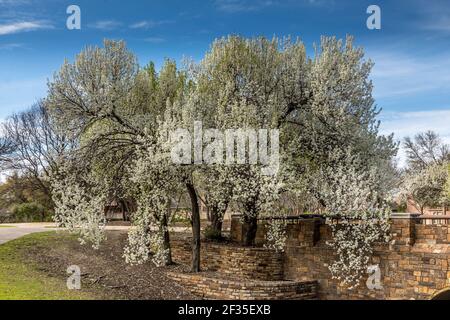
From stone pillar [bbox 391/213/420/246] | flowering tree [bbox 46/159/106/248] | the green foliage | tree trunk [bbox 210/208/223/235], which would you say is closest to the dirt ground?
flowering tree [bbox 46/159/106/248]

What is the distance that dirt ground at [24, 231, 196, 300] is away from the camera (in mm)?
18172

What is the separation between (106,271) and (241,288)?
5846 millimetres

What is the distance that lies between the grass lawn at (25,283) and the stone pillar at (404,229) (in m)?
11.0

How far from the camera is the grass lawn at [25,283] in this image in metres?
15.3

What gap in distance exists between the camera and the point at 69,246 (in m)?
22.7

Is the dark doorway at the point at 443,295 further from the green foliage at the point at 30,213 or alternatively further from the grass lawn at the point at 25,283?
the green foliage at the point at 30,213

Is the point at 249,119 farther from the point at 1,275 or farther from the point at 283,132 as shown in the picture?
the point at 1,275

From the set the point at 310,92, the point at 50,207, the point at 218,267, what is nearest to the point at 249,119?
the point at 310,92

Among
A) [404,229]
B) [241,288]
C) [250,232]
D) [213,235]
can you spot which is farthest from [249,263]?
[404,229]

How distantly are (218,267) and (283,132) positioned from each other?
6.87m

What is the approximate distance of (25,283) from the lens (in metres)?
16.6

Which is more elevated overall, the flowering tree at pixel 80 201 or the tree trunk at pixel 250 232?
the flowering tree at pixel 80 201

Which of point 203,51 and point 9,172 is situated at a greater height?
point 203,51

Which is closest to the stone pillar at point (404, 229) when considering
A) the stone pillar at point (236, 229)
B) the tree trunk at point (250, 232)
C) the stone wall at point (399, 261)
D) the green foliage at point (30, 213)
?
the stone wall at point (399, 261)
